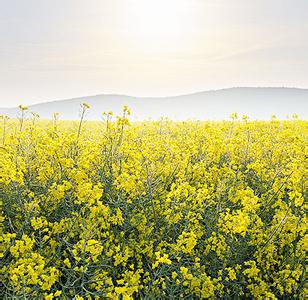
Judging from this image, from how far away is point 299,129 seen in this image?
987 cm

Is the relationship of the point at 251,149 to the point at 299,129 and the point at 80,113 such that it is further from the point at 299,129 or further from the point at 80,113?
the point at 80,113

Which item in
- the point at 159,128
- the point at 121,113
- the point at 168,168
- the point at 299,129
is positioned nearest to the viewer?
the point at 168,168

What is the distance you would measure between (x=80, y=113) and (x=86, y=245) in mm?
2579

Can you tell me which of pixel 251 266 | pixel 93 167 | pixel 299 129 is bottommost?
pixel 251 266

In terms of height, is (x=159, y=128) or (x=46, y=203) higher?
(x=159, y=128)

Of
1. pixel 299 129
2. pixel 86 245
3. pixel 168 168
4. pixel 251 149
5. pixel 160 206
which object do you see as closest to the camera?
pixel 86 245

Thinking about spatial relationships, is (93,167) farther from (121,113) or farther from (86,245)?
(86,245)

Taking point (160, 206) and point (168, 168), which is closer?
point (160, 206)

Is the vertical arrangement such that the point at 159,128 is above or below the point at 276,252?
above

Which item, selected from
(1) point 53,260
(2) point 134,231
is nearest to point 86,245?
(1) point 53,260

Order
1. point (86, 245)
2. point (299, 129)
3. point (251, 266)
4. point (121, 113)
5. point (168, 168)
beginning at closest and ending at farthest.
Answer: point (86, 245) → point (251, 266) → point (168, 168) → point (121, 113) → point (299, 129)

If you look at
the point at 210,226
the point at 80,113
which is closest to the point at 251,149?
the point at 210,226

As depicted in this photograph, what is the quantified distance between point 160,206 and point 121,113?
1768 millimetres

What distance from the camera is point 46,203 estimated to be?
471 centimetres
